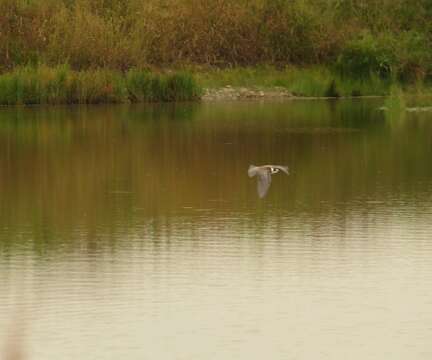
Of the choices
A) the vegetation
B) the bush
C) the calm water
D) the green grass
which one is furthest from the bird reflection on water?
the bush

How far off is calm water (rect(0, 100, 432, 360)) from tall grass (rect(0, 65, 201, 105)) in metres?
5.49

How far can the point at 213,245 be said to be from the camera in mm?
12375

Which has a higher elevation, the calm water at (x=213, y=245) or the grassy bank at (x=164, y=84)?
the grassy bank at (x=164, y=84)

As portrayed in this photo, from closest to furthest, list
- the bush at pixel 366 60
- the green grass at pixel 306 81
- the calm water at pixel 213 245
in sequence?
the calm water at pixel 213 245 → the green grass at pixel 306 81 → the bush at pixel 366 60

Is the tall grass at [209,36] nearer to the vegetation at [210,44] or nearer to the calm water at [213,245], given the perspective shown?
the vegetation at [210,44]

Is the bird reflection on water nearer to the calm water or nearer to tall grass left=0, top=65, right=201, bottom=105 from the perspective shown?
the calm water

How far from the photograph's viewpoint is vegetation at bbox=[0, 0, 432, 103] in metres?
29.6

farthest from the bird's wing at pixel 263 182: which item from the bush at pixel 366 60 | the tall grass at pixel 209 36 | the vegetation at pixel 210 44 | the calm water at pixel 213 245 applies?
the bush at pixel 366 60

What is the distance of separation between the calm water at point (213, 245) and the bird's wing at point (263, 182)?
669 mm

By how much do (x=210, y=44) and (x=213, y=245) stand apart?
20.6 meters

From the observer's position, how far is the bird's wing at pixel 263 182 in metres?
10.9

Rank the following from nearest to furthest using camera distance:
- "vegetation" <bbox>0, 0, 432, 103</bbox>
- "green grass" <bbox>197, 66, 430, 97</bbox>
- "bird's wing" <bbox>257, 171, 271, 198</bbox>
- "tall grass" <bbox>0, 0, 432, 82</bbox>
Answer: "bird's wing" <bbox>257, 171, 271, 198</bbox> < "vegetation" <bbox>0, 0, 432, 103</bbox> < "tall grass" <bbox>0, 0, 432, 82</bbox> < "green grass" <bbox>197, 66, 430, 97</bbox>

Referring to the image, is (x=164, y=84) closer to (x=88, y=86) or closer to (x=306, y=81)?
(x=88, y=86)

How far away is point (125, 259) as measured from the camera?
11742 millimetres
